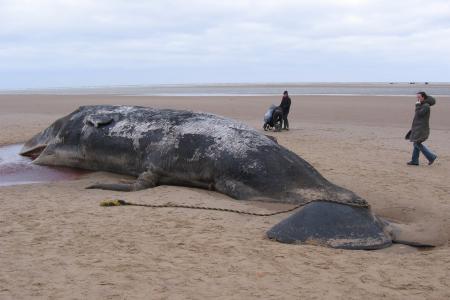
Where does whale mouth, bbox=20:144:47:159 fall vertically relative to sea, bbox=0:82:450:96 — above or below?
below

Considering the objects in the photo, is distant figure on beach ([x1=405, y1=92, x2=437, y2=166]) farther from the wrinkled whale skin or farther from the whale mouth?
the whale mouth

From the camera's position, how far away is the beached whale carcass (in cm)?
687

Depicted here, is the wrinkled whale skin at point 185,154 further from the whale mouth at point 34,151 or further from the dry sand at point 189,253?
the dry sand at point 189,253

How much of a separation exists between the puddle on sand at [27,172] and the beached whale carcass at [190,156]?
0.99 feet

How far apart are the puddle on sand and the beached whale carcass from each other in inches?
11.9

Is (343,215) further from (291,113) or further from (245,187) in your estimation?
(291,113)

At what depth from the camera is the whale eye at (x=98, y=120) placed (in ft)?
31.3

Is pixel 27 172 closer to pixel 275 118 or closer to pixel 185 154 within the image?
pixel 185 154

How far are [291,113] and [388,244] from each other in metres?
21.3

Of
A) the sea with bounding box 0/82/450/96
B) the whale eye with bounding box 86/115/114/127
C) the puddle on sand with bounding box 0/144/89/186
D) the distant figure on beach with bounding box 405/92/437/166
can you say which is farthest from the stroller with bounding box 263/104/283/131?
the sea with bounding box 0/82/450/96

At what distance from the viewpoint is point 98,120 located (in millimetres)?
9570

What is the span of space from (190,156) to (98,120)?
2491 millimetres

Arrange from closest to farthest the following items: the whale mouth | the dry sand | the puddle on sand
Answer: the dry sand
the puddle on sand
the whale mouth

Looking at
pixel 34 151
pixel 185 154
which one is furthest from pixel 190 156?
pixel 34 151
